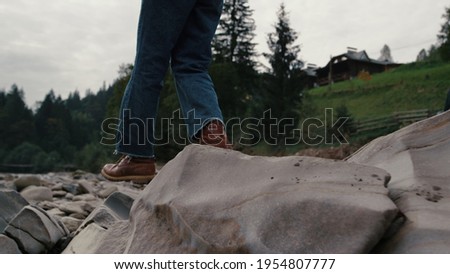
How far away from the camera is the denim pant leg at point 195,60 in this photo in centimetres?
295

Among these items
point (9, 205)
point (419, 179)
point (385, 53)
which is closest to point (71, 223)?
point (9, 205)

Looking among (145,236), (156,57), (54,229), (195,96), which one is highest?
(156,57)

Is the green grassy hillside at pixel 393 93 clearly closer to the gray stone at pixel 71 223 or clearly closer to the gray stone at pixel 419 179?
the gray stone at pixel 71 223

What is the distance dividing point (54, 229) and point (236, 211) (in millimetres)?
1614

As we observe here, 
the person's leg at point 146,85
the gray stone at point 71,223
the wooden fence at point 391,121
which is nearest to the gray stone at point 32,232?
the person's leg at point 146,85

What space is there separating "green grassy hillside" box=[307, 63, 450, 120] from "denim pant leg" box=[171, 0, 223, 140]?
26.9m

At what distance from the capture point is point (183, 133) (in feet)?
96.2

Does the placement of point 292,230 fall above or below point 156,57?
below

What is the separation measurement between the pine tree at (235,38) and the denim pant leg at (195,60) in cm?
3818

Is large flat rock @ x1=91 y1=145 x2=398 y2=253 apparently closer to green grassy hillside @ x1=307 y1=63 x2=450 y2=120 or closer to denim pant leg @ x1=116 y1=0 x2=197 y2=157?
denim pant leg @ x1=116 y1=0 x2=197 y2=157

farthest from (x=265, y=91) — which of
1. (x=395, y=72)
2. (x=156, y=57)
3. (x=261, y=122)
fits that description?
(x=156, y=57)

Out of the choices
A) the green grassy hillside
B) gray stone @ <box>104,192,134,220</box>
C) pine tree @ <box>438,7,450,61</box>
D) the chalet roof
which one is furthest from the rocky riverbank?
the chalet roof

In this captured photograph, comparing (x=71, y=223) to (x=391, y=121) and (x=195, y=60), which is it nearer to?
(x=195, y=60)

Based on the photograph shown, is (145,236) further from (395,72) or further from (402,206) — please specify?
(395,72)
